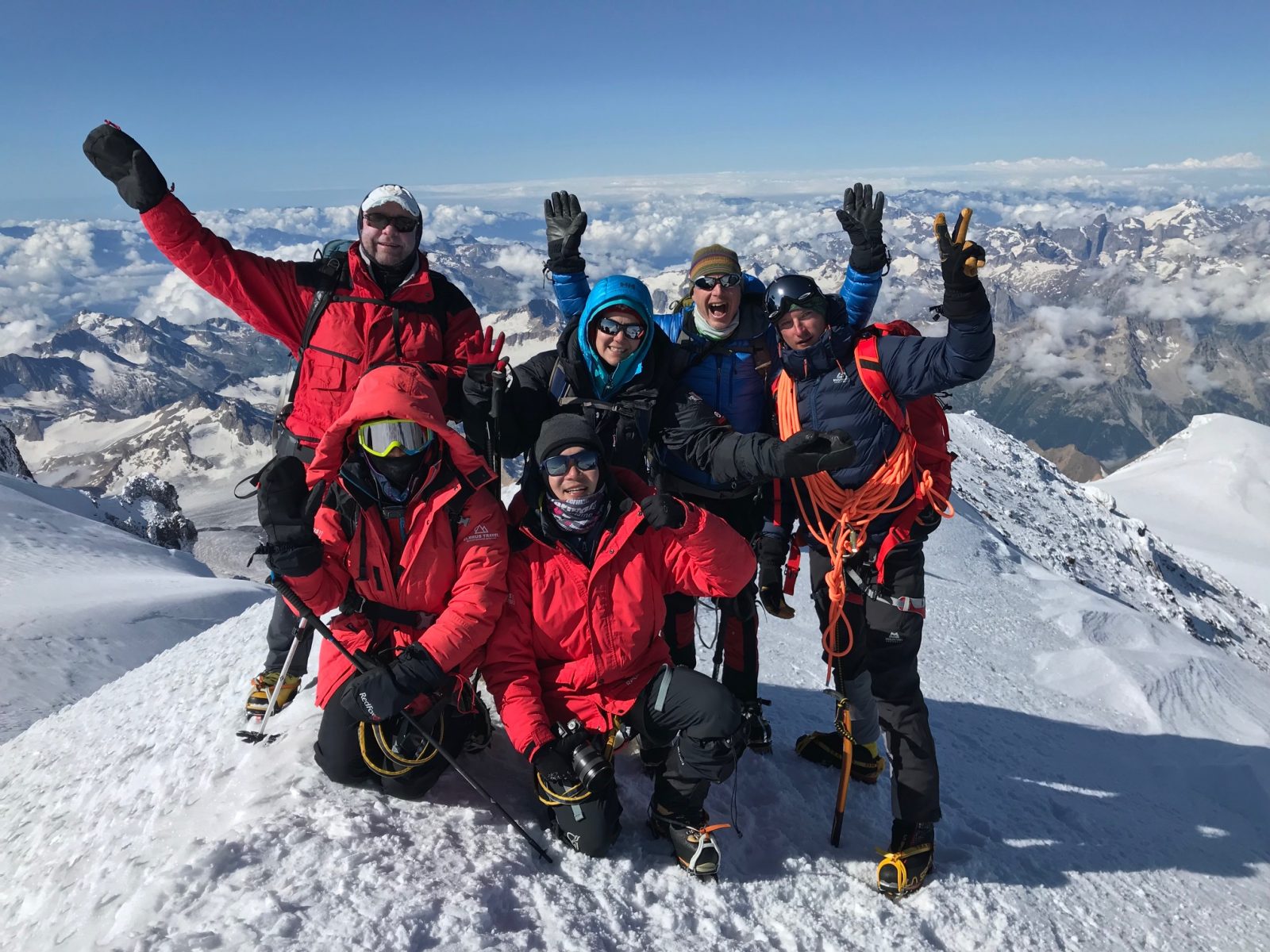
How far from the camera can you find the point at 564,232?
638cm

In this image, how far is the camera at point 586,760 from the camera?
15.4 ft

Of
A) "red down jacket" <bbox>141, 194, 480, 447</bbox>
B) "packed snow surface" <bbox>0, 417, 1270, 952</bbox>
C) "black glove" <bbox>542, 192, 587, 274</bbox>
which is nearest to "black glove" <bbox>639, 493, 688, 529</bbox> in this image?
"red down jacket" <bbox>141, 194, 480, 447</bbox>

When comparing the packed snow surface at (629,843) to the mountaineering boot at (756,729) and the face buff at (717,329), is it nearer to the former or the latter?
the mountaineering boot at (756,729)

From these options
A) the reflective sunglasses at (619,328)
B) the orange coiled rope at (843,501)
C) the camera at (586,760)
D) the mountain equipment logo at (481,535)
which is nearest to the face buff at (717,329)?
the orange coiled rope at (843,501)

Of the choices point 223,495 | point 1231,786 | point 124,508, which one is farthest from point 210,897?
point 223,495

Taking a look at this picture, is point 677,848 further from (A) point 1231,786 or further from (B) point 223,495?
(B) point 223,495

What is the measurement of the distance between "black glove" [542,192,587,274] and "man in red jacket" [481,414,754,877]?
196cm

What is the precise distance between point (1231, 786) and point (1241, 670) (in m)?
7.76

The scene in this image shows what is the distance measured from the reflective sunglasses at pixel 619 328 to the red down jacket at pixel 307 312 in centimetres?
127

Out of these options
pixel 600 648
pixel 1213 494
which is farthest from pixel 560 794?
pixel 1213 494

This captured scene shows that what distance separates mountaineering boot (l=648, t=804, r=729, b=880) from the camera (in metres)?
4.81

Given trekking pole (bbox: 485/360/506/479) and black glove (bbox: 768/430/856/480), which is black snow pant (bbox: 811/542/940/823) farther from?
trekking pole (bbox: 485/360/506/479)

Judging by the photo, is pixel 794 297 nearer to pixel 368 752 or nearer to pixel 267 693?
pixel 368 752

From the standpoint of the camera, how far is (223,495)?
18788 cm
